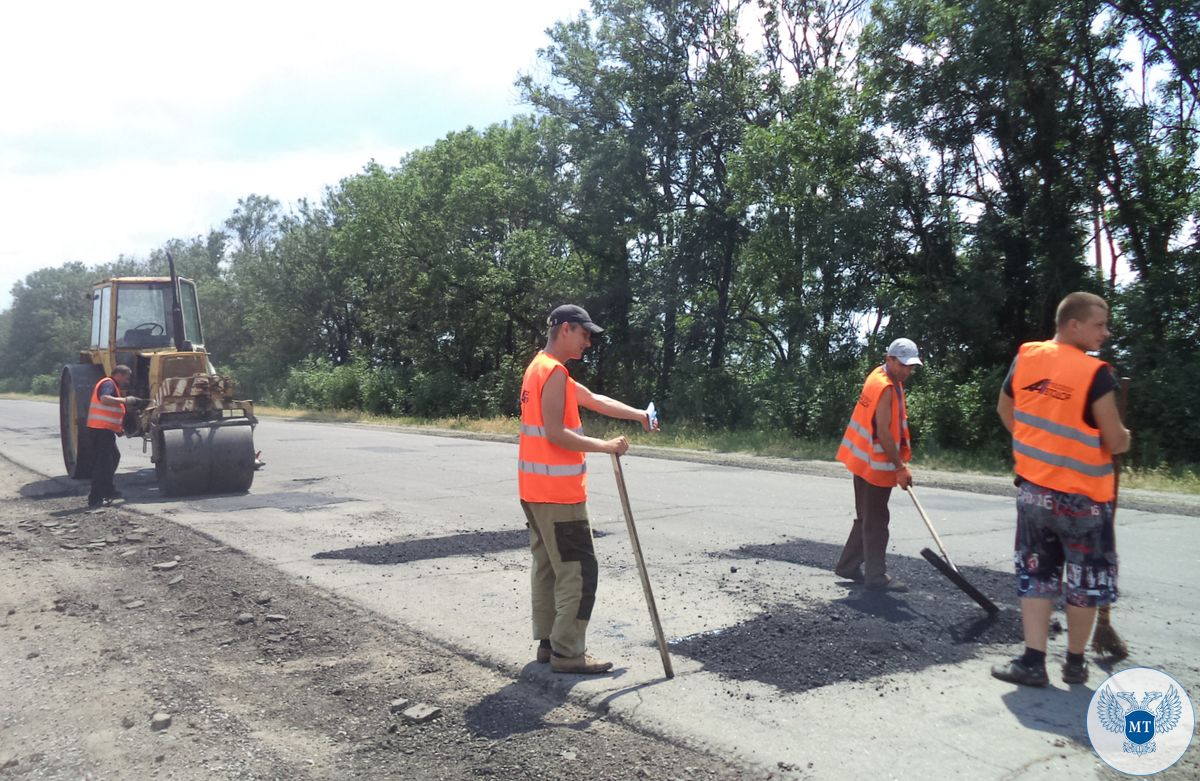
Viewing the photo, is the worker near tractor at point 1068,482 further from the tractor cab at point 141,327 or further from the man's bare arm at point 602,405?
the tractor cab at point 141,327

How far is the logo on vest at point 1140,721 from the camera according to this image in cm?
393

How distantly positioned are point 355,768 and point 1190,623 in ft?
16.6

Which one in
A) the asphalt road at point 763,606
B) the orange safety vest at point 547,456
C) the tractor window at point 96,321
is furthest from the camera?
the tractor window at point 96,321

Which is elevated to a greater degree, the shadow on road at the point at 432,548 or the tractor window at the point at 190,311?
the tractor window at the point at 190,311

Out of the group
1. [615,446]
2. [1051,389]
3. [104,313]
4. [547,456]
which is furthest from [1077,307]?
[104,313]

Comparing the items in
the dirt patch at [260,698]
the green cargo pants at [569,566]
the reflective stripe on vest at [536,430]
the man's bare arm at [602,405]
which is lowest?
the dirt patch at [260,698]

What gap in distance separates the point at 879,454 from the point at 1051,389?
1926 millimetres

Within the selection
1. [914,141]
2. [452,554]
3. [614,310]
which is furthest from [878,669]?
[614,310]

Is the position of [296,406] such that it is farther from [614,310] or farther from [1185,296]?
[1185,296]

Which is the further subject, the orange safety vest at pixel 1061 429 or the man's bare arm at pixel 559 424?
the man's bare arm at pixel 559 424

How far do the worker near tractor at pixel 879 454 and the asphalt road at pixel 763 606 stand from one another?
1.02ft

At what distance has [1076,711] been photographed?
4.48 metres

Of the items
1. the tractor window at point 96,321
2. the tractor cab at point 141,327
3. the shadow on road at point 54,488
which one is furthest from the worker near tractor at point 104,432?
the tractor window at point 96,321

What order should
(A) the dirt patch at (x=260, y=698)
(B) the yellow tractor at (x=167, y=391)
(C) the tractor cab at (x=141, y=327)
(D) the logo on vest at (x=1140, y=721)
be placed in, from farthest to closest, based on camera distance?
(C) the tractor cab at (x=141, y=327) → (B) the yellow tractor at (x=167, y=391) → (A) the dirt patch at (x=260, y=698) → (D) the logo on vest at (x=1140, y=721)
